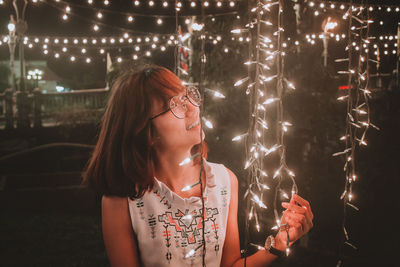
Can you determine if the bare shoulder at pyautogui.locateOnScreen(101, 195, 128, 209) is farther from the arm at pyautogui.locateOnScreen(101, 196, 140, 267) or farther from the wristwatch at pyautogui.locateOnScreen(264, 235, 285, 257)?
the wristwatch at pyautogui.locateOnScreen(264, 235, 285, 257)

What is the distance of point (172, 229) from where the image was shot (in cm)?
144

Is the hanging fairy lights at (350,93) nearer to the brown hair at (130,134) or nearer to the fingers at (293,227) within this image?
the fingers at (293,227)

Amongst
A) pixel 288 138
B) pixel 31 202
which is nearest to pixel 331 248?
pixel 288 138

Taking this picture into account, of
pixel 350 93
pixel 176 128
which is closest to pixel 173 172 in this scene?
pixel 176 128

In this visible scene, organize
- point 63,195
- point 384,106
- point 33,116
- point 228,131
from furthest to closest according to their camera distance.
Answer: point 33,116 < point 384,106 < point 63,195 < point 228,131

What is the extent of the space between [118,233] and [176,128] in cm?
58

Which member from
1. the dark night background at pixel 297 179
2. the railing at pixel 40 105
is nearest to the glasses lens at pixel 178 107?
the dark night background at pixel 297 179

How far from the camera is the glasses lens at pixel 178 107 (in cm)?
136

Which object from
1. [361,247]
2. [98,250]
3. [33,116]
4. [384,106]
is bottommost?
[98,250]

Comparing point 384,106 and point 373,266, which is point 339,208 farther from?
point 384,106

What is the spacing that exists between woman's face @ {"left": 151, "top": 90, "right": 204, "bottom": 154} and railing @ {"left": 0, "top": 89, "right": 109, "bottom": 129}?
9.10 metres

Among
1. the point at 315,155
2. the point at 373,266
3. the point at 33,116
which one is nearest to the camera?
the point at 373,266

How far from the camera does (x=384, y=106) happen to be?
696 cm

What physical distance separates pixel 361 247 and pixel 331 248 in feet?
1.69
